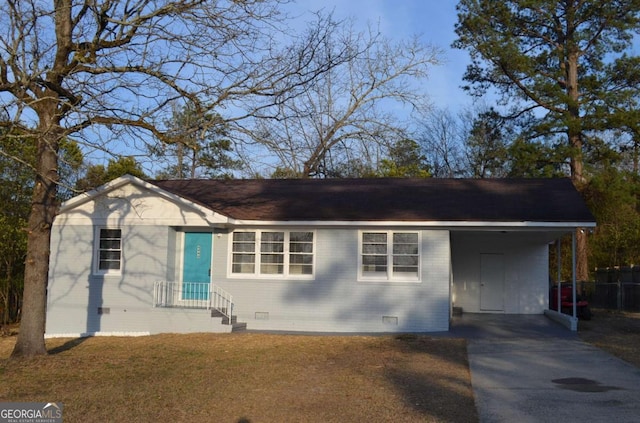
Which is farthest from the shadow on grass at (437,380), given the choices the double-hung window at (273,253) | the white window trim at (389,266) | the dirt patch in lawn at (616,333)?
the double-hung window at (273,253)

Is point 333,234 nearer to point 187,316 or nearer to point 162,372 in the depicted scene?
point 187,316

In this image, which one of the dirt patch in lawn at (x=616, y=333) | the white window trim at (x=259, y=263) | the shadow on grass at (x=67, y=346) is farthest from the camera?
the white window trim at (x=259, y=263)

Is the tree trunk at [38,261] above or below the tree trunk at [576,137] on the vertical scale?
below

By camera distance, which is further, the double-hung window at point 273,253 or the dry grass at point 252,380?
the double-hung window at point 273,253

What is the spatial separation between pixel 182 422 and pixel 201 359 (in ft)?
15.4

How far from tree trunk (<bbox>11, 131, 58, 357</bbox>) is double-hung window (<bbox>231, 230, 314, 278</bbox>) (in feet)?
20.9

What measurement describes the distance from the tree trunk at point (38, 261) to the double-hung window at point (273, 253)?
636cm

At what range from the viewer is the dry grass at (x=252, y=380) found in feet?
26.8

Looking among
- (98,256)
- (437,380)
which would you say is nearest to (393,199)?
(98,256)

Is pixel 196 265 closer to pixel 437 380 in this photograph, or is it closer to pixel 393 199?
pixel 393 199

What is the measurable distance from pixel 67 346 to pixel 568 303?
15078mm

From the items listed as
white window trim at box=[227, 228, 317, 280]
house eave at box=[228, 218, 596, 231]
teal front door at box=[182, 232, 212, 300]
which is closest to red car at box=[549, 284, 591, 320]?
house eave at box=[228, 218, 596, 231]

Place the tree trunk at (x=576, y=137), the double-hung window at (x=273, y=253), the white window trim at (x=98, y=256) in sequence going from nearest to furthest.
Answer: the double-hung window at (x=273, y=253), the white window trim at (x=98, y=256), the tree trunk at (x=576, y=137)

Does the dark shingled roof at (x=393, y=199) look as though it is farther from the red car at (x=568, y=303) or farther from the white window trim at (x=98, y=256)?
the red car at (x=568, y=303)
